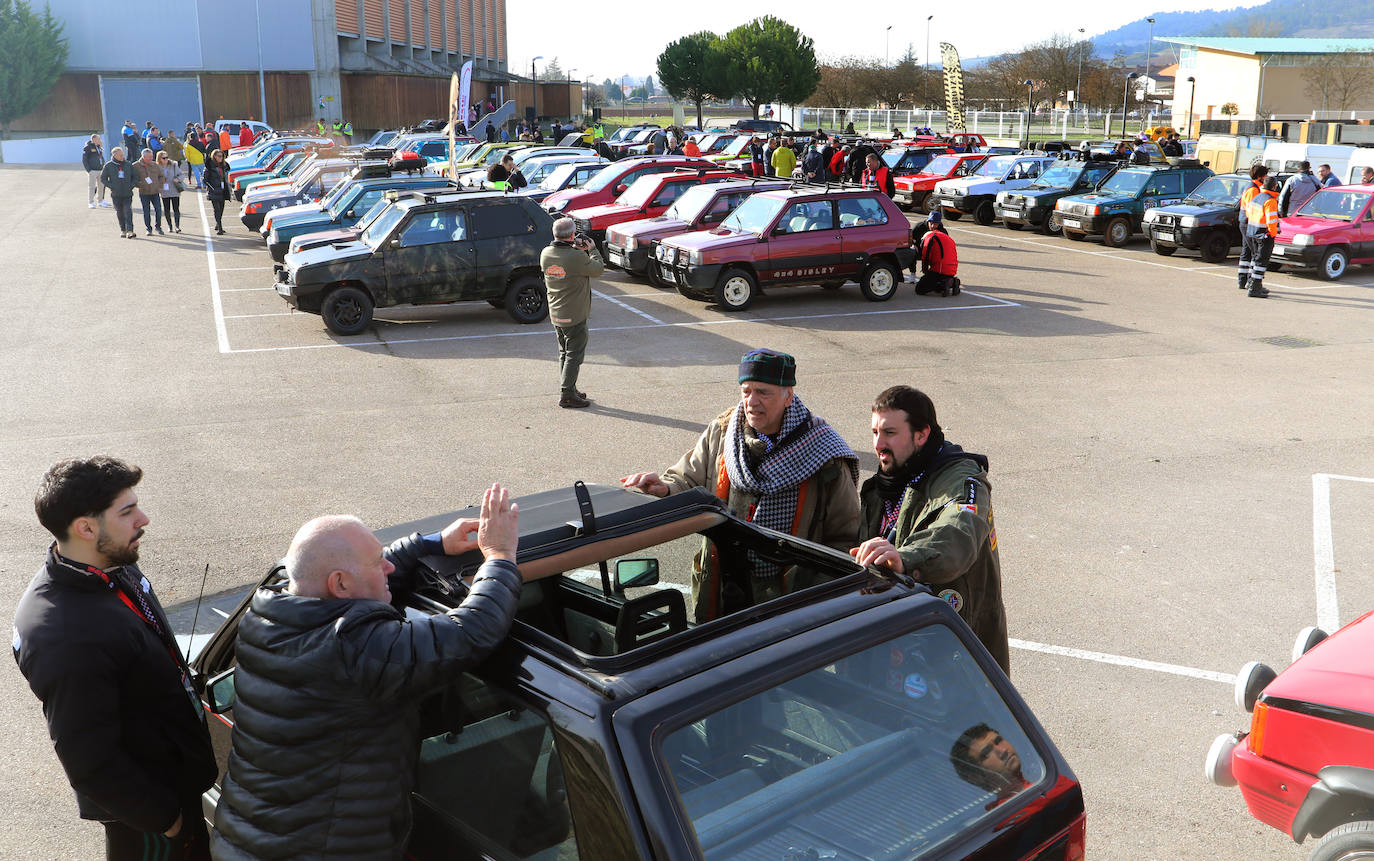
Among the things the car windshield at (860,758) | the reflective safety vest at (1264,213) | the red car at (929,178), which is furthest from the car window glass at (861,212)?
the car windshield at (860,758)

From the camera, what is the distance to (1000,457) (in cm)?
952

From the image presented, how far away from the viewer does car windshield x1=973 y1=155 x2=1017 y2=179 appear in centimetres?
2798

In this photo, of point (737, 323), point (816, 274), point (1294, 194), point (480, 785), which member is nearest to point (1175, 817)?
point (480, 785)

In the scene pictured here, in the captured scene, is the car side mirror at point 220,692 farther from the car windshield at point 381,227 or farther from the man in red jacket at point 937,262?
the man in red jacket at point 937,262

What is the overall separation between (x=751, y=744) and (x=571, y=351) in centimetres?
848

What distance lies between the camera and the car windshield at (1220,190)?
2216 centimetres

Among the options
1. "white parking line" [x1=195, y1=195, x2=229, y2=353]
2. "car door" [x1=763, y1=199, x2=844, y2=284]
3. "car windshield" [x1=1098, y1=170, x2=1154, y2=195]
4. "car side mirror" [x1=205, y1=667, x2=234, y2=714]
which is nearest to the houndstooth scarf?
"car side mirror" [x1=205, y1=667, x2=234, y2=714]

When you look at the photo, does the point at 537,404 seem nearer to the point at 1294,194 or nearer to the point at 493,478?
the point at 493,478

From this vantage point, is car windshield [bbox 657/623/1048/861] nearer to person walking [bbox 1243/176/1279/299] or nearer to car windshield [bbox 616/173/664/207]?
person walking [bbox 1243/176/1279/299]

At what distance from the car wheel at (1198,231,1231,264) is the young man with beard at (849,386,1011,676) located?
19595 mm

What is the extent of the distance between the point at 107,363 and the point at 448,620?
39.6ft

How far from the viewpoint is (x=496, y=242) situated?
15.1 m

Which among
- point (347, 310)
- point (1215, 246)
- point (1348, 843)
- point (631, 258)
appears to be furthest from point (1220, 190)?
point (1348, 843)

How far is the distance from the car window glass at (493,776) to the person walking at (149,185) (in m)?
23.9
